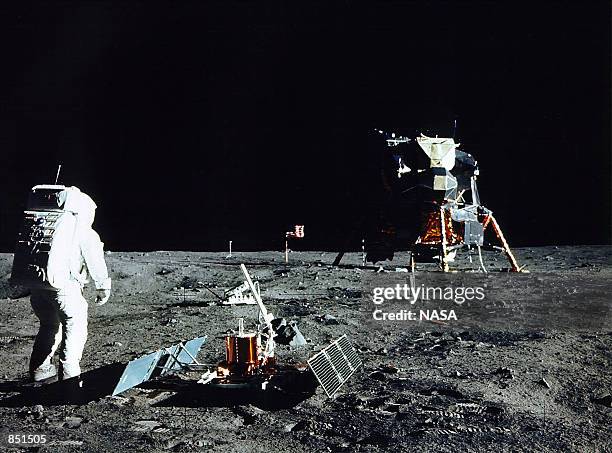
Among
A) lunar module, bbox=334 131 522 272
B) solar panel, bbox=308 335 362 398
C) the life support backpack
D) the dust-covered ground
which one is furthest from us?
lunar module, bbox=334 131 522 272

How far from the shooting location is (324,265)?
33.6 ft

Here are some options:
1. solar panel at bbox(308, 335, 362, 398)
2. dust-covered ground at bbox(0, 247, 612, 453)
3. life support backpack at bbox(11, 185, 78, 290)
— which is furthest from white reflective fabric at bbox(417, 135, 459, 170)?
life support backpack at bbox(11, 185, 78, 290)

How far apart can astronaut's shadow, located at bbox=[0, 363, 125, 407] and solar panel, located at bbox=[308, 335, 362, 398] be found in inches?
58.7

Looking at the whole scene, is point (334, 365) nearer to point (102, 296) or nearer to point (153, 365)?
point (153, 365)

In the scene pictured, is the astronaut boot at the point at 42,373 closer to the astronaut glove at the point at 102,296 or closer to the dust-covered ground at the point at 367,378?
the dust-covered ground at the point at 367,378

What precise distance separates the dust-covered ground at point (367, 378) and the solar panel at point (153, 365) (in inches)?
4.7

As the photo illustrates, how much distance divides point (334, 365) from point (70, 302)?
1.99 m

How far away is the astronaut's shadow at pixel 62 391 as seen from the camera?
11.6 feet

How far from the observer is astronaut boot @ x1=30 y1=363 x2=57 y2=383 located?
3988mm

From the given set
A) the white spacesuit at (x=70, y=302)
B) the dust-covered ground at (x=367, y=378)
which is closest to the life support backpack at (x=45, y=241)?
the white spacesuit at (x=70, y=302)

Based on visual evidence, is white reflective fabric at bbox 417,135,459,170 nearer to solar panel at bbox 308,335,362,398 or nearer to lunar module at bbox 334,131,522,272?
lunar module at bbox 334,131,522,272

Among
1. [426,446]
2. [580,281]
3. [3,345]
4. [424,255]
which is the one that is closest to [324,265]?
[424,255]

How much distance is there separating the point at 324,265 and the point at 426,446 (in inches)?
294

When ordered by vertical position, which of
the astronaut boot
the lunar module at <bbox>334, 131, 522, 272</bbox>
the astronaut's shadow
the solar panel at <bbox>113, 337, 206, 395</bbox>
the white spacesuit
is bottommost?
the astronaut's shadow
